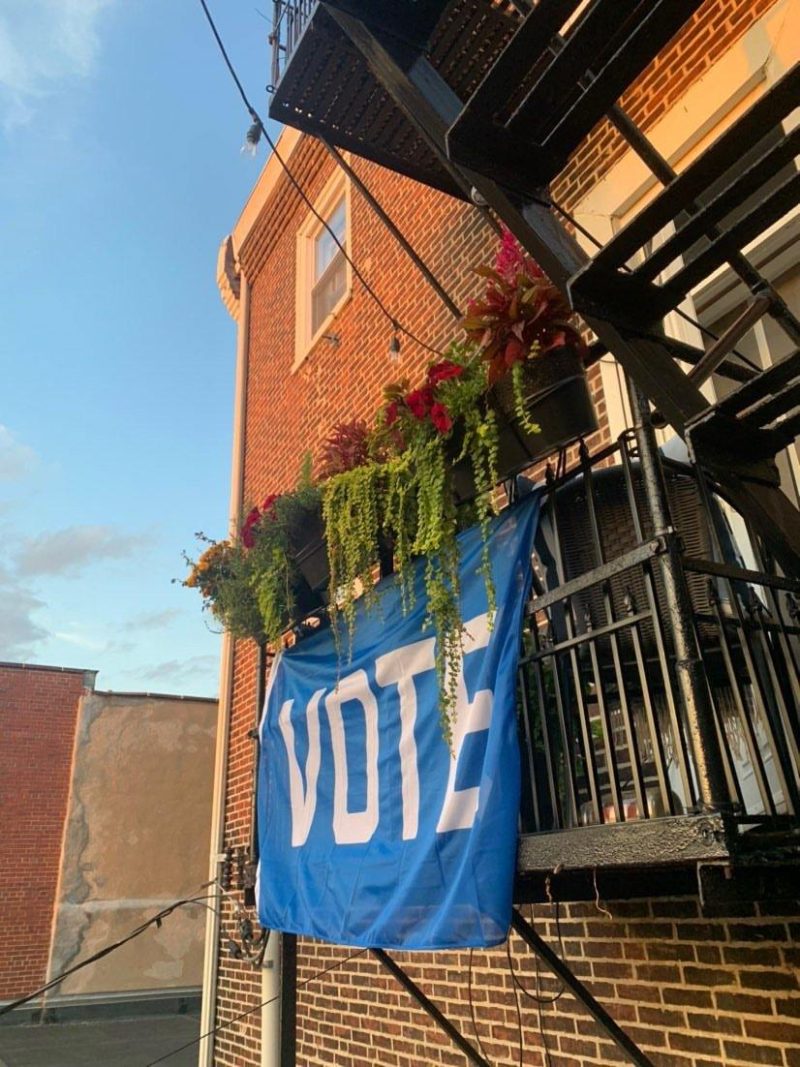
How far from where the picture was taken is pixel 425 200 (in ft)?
21.1

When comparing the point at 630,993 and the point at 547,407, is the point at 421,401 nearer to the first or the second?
the point at 547,407

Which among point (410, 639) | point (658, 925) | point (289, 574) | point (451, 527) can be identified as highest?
point (289, 574)

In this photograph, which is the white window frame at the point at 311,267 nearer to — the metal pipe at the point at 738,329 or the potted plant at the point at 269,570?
the potted plant at the point at 269,570

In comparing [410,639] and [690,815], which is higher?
[410,639]

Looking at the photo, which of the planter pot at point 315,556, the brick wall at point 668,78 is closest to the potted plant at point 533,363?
the planter pot at point 315,556

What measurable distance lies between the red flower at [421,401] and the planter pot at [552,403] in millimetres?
333

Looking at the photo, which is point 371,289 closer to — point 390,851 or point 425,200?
point 425,200

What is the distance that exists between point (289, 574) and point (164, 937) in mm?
14355

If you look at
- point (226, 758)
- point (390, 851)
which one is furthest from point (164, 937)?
A: point (390, 851)

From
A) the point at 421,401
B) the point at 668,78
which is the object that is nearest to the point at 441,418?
the point at 421,401

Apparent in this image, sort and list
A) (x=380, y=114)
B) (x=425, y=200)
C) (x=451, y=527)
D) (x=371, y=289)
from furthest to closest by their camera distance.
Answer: (x=371, y=289) < (x=425, y=200) < (x=380, y=114) < (x=451, y=527)

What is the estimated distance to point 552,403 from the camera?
2.91 m

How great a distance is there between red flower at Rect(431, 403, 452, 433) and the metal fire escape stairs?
2.58 ft

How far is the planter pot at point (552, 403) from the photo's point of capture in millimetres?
2902
